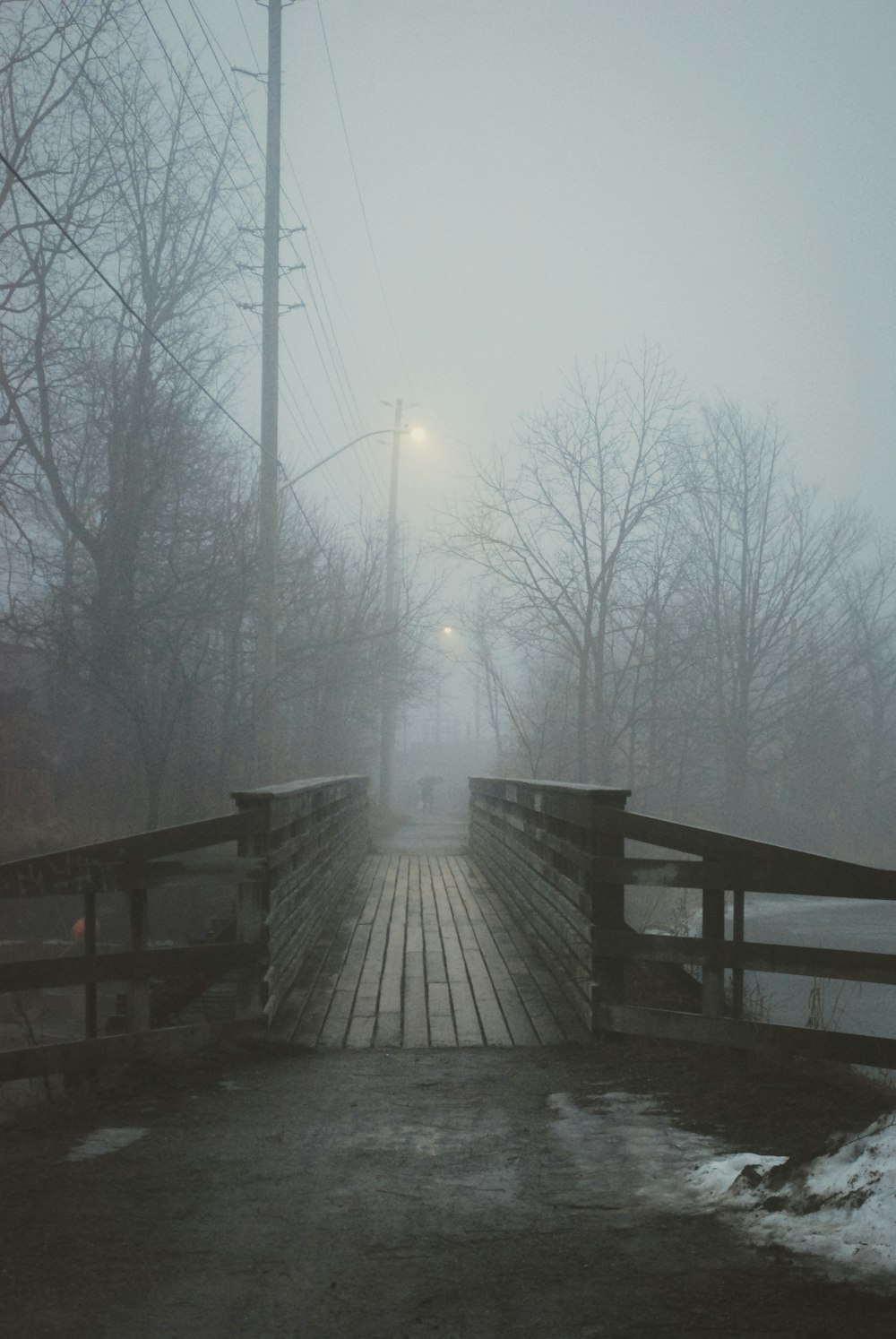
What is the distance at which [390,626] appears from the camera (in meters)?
32.4

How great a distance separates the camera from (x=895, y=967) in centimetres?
461

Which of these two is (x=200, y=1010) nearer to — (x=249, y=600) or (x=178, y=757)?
(x=178, y=757)

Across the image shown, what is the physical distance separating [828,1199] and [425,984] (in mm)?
4237

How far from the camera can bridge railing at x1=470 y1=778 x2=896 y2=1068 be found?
485cm

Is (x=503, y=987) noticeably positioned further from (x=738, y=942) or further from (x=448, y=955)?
(x=738, y=942)

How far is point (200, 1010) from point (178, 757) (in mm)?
13654

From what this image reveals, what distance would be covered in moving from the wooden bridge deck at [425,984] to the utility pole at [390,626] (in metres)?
22.3

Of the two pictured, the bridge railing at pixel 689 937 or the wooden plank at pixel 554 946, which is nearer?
the bridge railing at pixel 689 937

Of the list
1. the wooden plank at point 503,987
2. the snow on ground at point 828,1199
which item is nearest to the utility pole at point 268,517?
the wooden plank at point 503,987

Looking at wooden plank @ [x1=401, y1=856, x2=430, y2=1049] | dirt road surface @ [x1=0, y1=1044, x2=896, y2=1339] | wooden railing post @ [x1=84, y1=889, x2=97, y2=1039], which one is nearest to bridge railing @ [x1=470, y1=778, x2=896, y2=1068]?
dirt road surface @ [x1=0, y1=1044, x2=896, y2=1339]

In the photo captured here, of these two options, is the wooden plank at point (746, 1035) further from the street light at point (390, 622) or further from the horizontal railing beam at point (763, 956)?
the street light at point (390, 622)

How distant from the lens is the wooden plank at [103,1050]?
4.73m

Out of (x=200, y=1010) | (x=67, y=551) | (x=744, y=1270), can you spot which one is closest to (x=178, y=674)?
(x=67, y=551)

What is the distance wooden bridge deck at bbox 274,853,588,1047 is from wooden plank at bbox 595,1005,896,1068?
0.31 m
